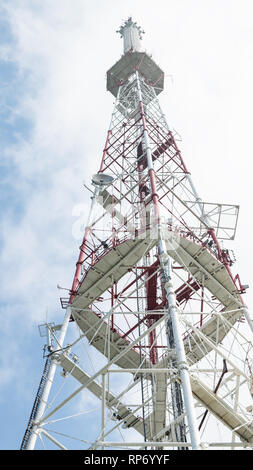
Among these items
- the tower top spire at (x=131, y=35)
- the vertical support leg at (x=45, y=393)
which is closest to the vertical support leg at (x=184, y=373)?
the vertical support leg at (x=45, y=393)

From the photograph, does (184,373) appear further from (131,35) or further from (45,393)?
(131,35)

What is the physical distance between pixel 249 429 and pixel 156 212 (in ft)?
28.5

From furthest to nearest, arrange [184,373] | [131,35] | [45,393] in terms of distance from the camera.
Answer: [131,35] < [45,393] < [184,373]

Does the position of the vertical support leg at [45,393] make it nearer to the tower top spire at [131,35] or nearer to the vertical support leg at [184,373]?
the vertical support leg at [184,373]

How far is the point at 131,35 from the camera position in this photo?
3903 cm

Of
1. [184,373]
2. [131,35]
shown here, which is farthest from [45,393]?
[131,35]

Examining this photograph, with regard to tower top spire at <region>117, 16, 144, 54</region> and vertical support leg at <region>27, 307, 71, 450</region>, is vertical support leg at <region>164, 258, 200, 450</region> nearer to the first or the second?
vertical support leg at <region>27, 307, 71, 450</region>

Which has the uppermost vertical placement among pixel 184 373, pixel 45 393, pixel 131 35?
pixel 131 35

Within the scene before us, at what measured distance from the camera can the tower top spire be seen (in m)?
37.8

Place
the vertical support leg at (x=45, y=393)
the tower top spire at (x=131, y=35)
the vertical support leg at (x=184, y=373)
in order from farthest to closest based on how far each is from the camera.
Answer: the tower top spire at (x=131, y=35) < the vertical support leg at (x=45, y=393) < the vertical support leg at (x=184, y=373)

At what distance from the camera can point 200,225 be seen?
2028 centimetres

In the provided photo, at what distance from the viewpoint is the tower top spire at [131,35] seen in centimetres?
3781

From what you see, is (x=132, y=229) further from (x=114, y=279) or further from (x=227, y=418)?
(x=227, y=418)
